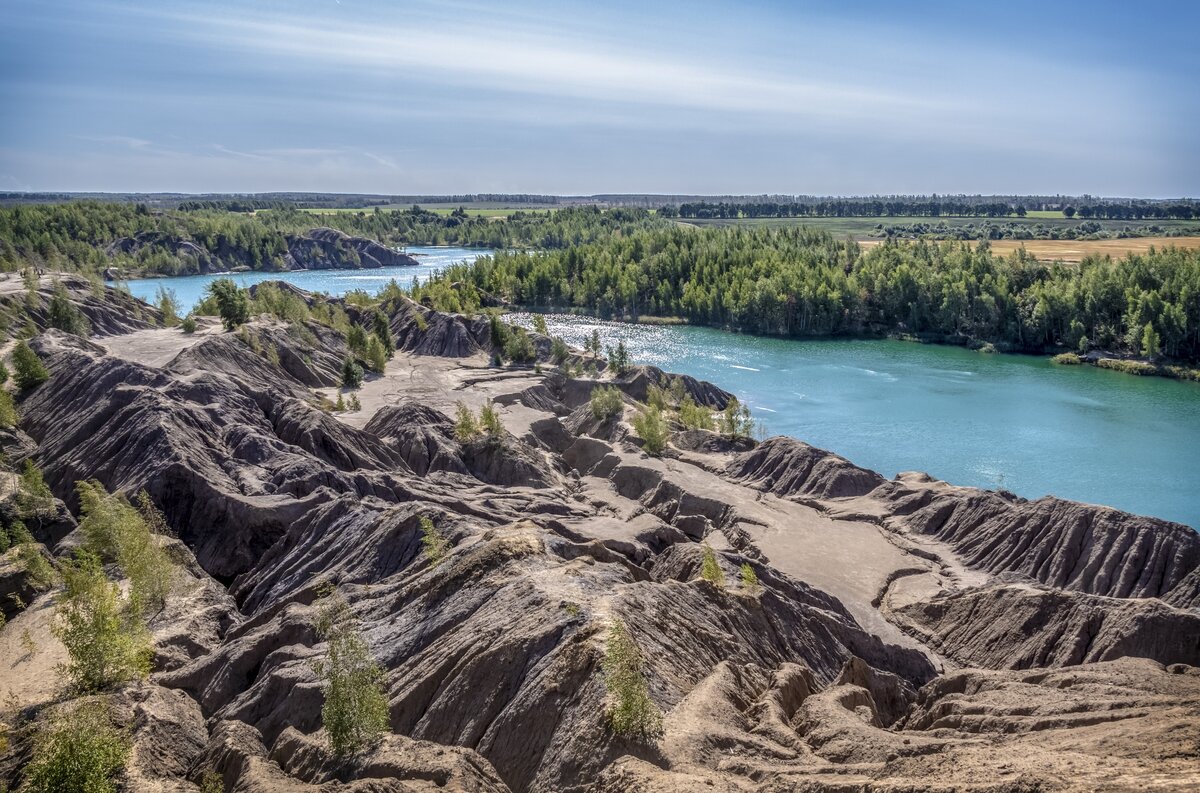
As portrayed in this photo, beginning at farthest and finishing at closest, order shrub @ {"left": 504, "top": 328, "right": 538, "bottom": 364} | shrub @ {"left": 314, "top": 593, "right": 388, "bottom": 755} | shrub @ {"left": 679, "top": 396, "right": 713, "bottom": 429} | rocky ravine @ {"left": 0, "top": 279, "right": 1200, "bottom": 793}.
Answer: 1. shrub @ {"left": 504, "top": 328, "right": 538, "bottom": 364}
2. shrub @ {"left": 679, "top": 396, "right": 713, "bottom": 429}
3. shrub @ {"left": 314, "top": 593, "right": 388, "bottom": 755}
4. rocky ravine @ {"left": 0, "top": 279, "right": 1200, "bottom": 793}

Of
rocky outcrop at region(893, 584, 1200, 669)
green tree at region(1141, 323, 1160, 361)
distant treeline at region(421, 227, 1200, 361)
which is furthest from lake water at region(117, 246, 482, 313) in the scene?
rocky outcrop at region(893, 584, 1200, 669)

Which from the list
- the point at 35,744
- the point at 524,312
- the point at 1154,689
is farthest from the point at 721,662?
the point at 524,312

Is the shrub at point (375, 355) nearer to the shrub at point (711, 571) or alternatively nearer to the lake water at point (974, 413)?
the lake water at point (974, 413)

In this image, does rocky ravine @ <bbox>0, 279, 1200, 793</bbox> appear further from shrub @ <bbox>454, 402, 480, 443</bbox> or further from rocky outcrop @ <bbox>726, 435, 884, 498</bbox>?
shrub @ <bbox>454, 402, 480, 443</bbox>

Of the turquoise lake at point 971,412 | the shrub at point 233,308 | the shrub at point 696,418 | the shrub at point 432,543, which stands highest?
the shrub at point 233,308

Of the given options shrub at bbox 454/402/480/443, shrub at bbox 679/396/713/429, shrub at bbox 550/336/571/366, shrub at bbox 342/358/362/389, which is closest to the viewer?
shrub at bbox 454/402/480/443

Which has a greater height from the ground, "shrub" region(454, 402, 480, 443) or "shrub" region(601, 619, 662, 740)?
"shrub" region(601, 619, 662, 740)

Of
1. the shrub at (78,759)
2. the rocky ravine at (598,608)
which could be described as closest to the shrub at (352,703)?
the rocky ravine at (598,608)

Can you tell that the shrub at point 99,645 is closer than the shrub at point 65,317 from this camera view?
Yes
